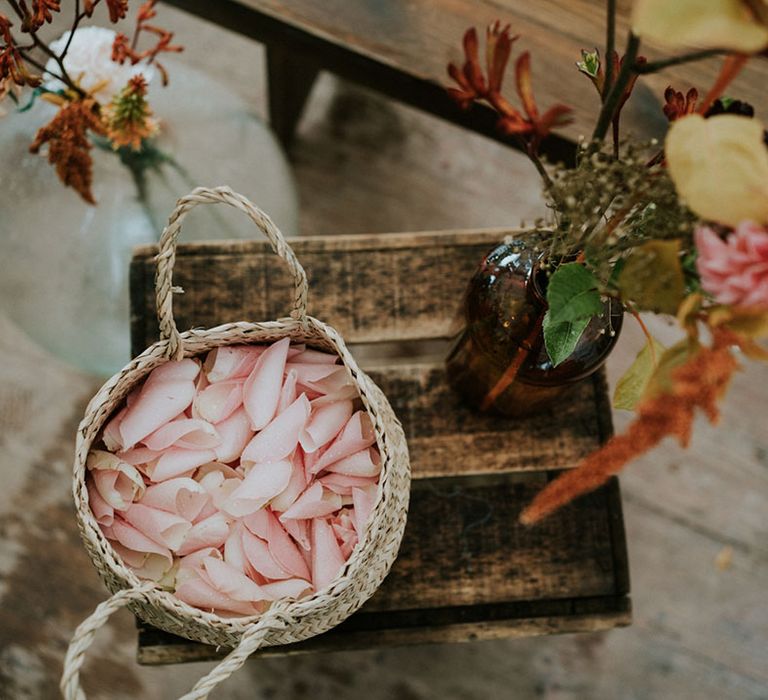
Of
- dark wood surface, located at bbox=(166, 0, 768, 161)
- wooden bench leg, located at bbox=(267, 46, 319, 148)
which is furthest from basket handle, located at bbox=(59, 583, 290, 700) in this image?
wooden bench leg, located at bbox=(267, 46, 319, 148)

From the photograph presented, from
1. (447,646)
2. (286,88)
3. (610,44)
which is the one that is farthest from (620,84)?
(447,646)

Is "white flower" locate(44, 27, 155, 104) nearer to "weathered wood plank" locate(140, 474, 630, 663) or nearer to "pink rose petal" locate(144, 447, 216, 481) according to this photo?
"pink rose petal" locate(144, 447, 216, 481)

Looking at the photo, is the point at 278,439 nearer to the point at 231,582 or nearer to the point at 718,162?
the point at 231,582

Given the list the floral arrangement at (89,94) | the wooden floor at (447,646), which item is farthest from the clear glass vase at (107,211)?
the wooden floor at (447,646)

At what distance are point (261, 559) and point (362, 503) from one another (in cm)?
10

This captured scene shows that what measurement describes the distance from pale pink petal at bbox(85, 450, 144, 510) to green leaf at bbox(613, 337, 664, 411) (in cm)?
41

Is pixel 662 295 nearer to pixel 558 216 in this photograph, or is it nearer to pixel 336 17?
pixel 558 216

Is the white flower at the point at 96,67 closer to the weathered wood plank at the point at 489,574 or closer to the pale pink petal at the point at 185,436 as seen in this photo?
the pale pink petal at the point at 185,436

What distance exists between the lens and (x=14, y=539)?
1299 millimetres

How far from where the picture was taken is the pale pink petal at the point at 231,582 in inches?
24.5

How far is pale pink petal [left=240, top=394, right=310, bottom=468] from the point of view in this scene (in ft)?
2.16

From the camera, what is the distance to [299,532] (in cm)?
66

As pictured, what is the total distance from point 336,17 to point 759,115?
56 centimetres

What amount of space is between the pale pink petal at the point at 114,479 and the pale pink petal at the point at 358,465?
0.55ft
